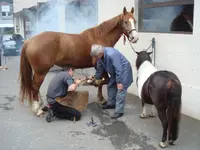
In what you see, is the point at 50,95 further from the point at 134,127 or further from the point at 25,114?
the point at 134,127

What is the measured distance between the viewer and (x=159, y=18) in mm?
7012

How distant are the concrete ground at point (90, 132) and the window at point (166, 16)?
1918 mm

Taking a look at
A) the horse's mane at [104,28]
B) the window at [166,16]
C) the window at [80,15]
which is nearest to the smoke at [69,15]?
Answer: the window at [80,15]

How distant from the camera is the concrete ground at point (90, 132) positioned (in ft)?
15.2

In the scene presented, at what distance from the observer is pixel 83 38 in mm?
6473

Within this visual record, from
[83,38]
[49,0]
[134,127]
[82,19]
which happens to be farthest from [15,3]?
[134,127]

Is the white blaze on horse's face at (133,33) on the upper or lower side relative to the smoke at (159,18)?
lower

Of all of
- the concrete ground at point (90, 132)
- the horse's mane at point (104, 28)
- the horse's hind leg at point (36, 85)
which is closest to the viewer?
the concrete ground at point (90, 132)

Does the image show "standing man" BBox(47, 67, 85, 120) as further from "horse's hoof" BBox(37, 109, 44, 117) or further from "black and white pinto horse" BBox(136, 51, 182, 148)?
"black and white pinto horse" BBox(136, 51, 182, 148)

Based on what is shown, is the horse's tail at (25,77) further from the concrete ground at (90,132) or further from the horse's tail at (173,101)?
the horse's tail at (173,101)

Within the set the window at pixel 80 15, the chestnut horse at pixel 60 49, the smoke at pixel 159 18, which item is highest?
the window at pixel 80 15

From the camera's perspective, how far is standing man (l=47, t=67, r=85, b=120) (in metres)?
5.49

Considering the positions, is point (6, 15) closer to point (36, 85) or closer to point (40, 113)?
point (36, 85)

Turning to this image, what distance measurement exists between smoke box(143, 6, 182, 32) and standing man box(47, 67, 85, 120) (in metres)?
2.59
